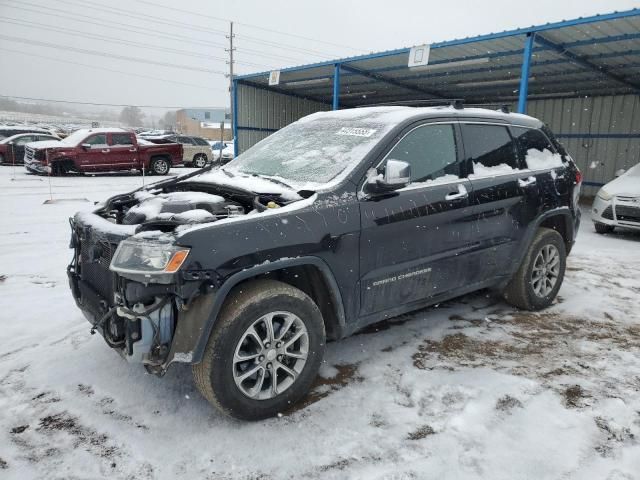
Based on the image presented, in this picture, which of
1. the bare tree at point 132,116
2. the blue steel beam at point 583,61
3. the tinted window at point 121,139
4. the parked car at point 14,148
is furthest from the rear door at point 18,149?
the bare tree at point 132,116

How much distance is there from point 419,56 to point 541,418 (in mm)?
10377

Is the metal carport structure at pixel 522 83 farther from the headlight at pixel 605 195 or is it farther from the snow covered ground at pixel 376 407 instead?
the snow covered ground at pixel 376 407

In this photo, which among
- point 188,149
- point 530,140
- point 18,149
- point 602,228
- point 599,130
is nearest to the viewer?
point 530,140

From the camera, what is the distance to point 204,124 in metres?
75.4

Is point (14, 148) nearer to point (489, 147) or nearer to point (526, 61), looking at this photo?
point (526, 61)

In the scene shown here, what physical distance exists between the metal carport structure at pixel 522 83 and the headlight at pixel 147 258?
9.21 meters

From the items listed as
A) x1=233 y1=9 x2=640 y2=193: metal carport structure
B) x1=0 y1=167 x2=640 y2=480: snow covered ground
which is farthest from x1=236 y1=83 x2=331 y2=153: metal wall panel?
x1=0 y1=167 x2=640 y2=480: snow covered ground

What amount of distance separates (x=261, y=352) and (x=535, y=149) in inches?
129

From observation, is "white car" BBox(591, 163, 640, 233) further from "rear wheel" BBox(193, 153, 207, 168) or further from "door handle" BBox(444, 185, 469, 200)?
"rear wheel" BBox(193, 153, 207, 168)

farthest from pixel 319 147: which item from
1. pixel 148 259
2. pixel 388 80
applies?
pixel 388 80

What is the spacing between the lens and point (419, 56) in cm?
1153

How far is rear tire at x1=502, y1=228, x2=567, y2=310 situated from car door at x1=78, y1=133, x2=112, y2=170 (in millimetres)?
15370

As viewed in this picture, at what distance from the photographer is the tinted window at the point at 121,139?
16.8 meters

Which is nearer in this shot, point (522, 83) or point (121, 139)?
point (522, 83)
